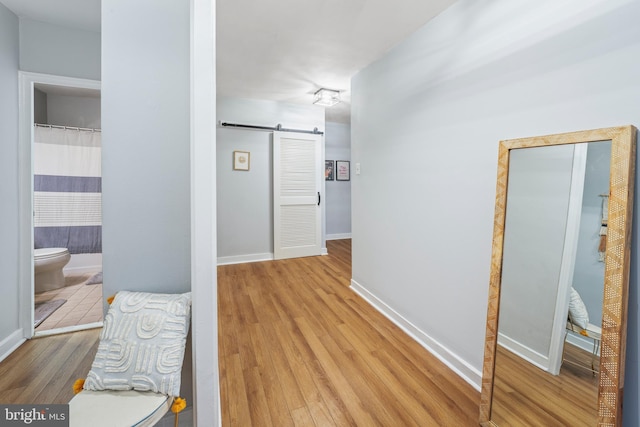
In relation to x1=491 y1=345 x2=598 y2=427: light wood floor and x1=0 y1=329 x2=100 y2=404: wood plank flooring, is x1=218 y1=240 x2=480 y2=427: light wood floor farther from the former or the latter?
x1=0 y1=329 x2=100 y2=404: wood plank flooring

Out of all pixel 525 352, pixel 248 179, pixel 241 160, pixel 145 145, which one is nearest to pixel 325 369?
pixel 525 352

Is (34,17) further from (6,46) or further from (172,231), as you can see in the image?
(172,231)

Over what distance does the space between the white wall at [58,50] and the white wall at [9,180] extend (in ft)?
0.18

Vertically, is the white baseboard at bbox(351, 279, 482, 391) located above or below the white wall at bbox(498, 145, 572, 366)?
below

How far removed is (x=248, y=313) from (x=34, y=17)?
285 centimetres

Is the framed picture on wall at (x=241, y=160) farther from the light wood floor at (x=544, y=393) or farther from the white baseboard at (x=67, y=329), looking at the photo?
the light wood floor at (x=544, y=393)

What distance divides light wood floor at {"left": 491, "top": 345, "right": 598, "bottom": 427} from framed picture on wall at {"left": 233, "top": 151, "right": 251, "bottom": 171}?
3.73 meters

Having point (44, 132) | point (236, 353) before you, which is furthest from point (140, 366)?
point (44, 132)

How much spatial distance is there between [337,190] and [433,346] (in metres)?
4.46

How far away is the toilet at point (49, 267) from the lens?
287 cm

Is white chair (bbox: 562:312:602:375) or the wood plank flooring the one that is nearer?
white chair (bbox: 562:312:602:375)

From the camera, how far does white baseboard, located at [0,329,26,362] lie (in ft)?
6.30

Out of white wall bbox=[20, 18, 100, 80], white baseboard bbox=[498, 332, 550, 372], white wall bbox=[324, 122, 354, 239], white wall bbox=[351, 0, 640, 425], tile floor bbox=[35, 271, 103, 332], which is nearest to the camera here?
white wall bbox=[351, 0, 640, 425]

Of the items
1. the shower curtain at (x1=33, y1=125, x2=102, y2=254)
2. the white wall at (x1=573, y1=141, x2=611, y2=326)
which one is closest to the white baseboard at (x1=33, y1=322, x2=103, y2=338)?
the shower curtain at (x1=33, y1=125, x2=102, y2=254)
